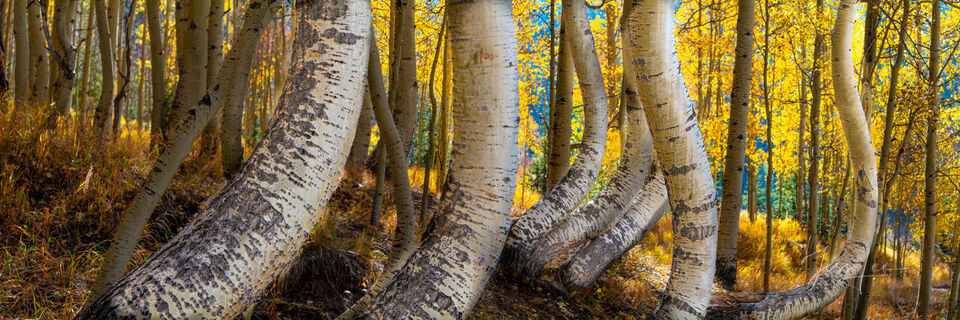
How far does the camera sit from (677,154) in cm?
256

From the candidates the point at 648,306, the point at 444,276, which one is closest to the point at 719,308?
the point at 648,306

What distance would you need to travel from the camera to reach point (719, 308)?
3.48 metres

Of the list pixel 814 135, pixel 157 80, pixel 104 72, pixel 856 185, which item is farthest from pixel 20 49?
pixel 814 135

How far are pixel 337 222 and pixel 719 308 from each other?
11.2 ft

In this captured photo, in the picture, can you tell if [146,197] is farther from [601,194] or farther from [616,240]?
[616,240]

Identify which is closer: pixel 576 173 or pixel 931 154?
pixel 576 173

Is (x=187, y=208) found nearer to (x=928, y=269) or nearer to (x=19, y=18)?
(x=19, y=18)

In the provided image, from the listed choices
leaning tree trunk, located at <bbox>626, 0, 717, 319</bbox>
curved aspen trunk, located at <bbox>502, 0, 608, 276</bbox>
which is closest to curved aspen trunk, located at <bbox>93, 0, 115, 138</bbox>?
curved aspen trunk, located at <bbox>502, 0, 608, 276</bbox>

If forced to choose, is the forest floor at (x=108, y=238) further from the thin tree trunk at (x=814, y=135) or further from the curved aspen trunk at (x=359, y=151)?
the thin tree trunk at (x=814, y=135)

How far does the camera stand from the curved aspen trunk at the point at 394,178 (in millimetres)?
3297

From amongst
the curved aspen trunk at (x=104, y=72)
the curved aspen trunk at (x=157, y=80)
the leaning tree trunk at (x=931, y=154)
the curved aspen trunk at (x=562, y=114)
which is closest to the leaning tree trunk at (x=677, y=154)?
the curved aspen trunk at (x=562, y=114)

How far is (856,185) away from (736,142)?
1.99 m

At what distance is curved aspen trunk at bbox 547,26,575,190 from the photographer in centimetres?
539

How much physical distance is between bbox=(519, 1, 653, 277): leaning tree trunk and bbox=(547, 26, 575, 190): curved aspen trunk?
828 millimetres
